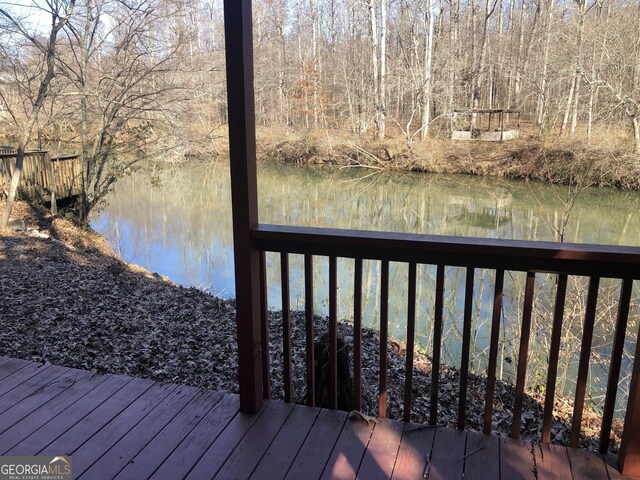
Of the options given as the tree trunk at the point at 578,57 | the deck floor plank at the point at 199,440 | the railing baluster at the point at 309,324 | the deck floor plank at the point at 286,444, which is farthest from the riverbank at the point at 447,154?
the deck floor plank at the point at 199,440

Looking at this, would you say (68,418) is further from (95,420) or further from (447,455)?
(447,455)

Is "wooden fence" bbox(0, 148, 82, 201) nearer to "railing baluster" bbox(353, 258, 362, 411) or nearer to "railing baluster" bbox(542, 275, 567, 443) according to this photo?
"railing baluster" bbox(353, 258, 362, 411)

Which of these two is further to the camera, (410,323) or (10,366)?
(10,366)

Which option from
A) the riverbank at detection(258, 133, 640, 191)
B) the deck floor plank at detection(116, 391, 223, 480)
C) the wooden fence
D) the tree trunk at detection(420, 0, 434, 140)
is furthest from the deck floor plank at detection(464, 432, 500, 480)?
the tree trunk at detection(420, 0, 434, 140)

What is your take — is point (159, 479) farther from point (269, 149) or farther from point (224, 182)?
point (269, 149)

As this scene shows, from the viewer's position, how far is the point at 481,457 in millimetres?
1923

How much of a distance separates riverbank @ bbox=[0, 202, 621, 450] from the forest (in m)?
2.92

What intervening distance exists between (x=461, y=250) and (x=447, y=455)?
792mm

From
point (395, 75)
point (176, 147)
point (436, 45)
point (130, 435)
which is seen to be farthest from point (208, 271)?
point (436, 45)

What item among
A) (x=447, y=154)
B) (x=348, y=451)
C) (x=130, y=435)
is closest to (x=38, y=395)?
(x=130, y=435)

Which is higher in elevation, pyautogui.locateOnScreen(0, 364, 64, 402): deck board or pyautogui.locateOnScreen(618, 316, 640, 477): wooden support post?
pyautogui.locateOnScreen(618, 316, 640, 477): wooden support post

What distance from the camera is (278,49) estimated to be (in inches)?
762

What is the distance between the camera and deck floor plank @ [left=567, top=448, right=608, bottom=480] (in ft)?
5.96

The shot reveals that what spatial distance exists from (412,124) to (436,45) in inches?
150
